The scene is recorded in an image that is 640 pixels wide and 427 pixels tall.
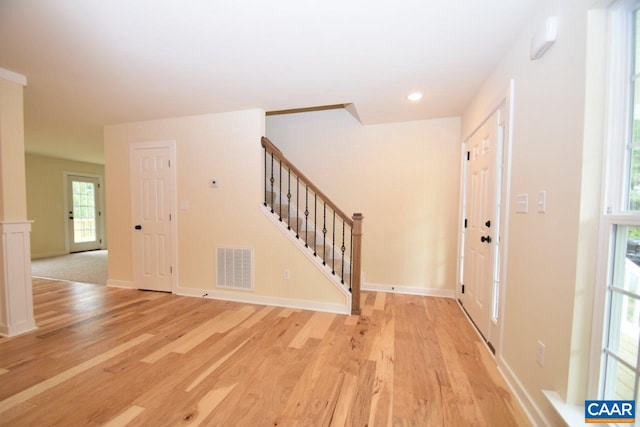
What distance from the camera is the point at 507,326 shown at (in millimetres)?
1910

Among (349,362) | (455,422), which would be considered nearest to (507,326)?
(455,422)

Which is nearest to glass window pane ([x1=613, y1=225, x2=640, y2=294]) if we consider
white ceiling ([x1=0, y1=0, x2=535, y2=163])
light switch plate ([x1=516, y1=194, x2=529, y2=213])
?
light switch plate ([x1=516, y1=194, x2=529, y2=213])

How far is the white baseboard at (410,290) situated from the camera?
362 cm

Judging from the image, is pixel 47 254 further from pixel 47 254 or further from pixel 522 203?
pixel 522 203

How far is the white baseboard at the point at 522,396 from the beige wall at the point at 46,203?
28.9 ft

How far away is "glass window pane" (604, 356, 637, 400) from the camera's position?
107 cm

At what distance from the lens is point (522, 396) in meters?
1.62

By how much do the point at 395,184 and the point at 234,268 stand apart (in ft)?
8.20

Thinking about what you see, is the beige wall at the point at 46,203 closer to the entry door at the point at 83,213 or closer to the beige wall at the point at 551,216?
the entry door at the point at 83,213

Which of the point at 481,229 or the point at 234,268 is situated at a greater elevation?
the point at 481,229

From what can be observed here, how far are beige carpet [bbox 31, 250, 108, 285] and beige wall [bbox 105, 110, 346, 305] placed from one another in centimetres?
137

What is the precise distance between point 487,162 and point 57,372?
3.88m

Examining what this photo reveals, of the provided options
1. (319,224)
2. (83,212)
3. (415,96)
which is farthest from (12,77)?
(83,212)

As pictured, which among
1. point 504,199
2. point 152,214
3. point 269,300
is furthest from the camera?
point 152,214
